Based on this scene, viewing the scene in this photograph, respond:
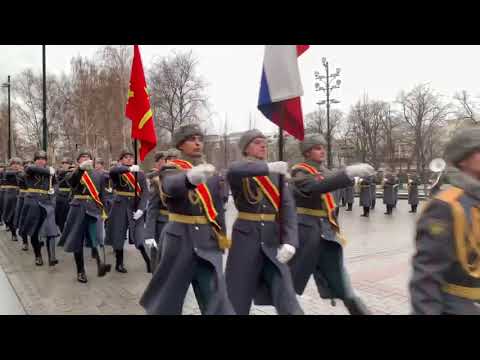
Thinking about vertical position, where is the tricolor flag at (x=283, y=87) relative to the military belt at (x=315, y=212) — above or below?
above

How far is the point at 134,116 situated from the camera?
592 cm

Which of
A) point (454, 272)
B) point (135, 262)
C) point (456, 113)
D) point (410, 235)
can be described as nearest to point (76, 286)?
point (135, 262)

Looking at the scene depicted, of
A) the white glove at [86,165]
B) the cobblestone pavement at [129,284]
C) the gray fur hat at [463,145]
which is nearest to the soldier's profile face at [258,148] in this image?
the gray fur hat at [463,145]

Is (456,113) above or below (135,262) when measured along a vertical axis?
above

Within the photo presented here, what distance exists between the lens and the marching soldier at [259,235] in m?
3.42

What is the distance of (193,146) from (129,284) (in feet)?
10.5

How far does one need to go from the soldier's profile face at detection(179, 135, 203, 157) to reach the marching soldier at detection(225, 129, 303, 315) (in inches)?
17.9

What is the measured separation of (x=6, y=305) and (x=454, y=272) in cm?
525

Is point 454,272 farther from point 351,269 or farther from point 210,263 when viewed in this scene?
point 351,269

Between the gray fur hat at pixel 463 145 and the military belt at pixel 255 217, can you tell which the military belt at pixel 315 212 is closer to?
the military belt at pixel 255 217

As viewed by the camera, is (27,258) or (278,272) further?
(27,258)

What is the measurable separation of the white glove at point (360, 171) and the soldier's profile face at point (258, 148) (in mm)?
811

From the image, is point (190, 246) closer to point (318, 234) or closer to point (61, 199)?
point (318, 234)

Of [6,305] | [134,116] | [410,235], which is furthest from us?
[410,235]
